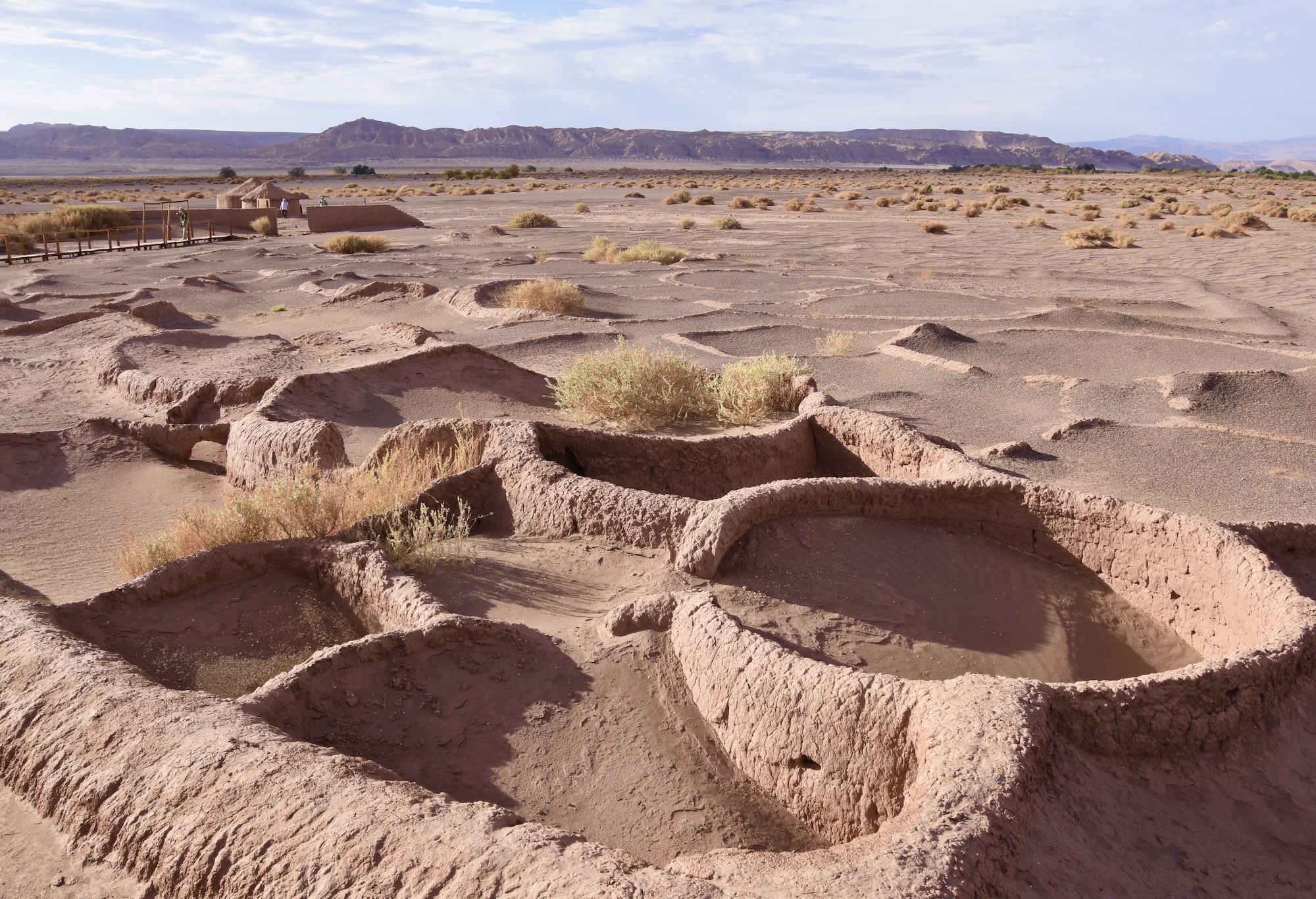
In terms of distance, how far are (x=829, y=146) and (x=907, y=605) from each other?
180 metres

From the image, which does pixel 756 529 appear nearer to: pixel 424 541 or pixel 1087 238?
pixel 424 541

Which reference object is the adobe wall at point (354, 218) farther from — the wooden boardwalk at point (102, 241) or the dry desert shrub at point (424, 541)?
the dry desert shrub at point (424, 541)

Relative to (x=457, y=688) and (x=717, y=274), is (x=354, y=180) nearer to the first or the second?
(x=717, y=274)

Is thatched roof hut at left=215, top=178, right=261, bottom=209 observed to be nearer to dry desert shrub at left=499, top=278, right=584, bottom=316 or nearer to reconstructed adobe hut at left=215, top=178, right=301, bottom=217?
reconstructed adobe hut at left=215, top=178, right=301, bottom=217

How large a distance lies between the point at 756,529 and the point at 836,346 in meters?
7.42

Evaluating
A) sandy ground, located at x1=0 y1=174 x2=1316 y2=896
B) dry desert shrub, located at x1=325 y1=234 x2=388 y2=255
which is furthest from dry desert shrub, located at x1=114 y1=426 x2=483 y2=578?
dry desert shrub, located at x1=325 y1=234 x2=388 y2=255

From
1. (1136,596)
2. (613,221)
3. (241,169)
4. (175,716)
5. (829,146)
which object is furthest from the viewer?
(829,146)

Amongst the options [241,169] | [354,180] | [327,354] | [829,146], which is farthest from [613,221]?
[829,146]

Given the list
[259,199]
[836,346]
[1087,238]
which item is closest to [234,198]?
[259,199]

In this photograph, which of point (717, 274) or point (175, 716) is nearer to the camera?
point (175, 716)

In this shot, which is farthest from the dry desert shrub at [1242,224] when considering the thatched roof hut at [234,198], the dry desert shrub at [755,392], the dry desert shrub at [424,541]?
the thatched roof hut at [234,198]

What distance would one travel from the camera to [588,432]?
7.19 meters

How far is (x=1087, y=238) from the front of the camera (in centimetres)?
2466

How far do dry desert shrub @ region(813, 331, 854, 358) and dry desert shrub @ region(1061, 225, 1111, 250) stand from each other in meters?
13.9
